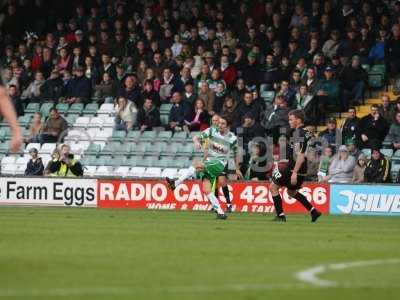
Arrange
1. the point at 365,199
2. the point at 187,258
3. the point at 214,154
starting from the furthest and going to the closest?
the point at 365,199 < the point at 214,154 < the point at 187,258

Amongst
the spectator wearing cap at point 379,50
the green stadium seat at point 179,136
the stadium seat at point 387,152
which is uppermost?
the spectator wearing cap at point 379,50

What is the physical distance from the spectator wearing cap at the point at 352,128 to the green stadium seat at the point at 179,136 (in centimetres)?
454

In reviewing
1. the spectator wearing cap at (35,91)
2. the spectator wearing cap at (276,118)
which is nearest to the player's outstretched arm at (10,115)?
the spectator wearing cap at (276,118)

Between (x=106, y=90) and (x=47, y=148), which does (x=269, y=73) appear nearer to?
(x=106, y=90)

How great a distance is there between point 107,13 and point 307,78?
32.2 feet

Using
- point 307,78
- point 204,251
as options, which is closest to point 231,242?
point 204,251

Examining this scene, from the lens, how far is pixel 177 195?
92.1 feet

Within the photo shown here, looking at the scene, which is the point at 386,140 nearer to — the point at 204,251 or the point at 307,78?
the point at 307,78

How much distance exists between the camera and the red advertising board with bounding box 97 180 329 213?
26.7m

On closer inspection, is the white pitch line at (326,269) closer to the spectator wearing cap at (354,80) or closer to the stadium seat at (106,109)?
the spectator wearing cap at (354,80)

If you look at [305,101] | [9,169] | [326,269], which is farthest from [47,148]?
[326,269]

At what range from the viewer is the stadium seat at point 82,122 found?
32.4 meters

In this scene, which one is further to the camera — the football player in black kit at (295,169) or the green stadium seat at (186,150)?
the green stadium seat at (186,150)

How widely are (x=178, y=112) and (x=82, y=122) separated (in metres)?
3.57
